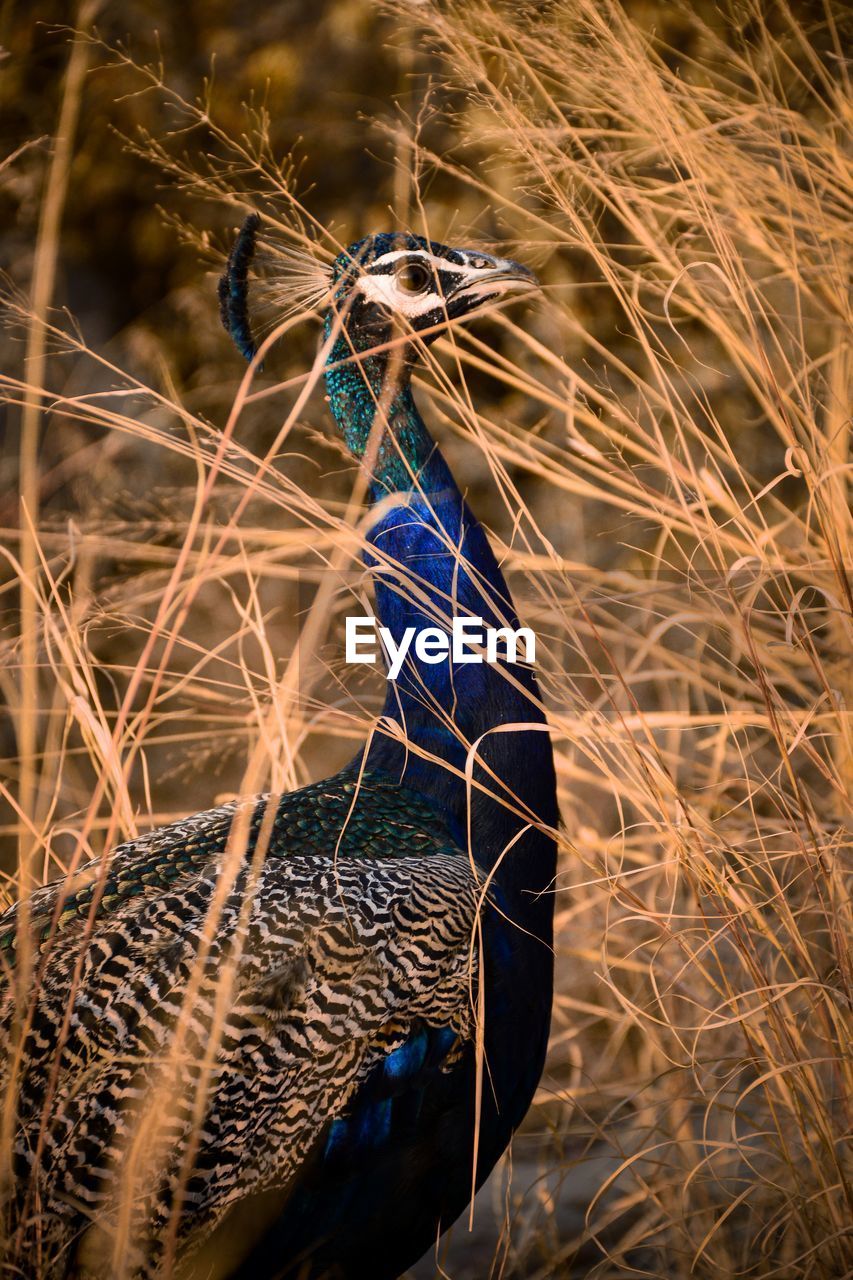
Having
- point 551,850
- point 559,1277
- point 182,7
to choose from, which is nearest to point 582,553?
point 551,850

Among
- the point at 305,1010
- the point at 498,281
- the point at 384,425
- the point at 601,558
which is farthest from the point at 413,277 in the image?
the point at 601,558

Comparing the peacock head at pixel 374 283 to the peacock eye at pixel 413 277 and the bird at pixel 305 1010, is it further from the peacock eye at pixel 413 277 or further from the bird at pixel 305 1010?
the bird at pixel 305 1010

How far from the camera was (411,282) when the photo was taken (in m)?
1.74

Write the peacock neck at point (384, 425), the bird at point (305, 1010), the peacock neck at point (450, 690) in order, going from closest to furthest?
the bird at point (305, 1010)
the peacock neck at point (450, 690)
the peacock neck at point (384, 425)

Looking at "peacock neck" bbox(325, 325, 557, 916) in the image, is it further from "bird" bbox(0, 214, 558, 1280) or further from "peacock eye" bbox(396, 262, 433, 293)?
"peacock eye" bbox(396, 262, 433, 293)

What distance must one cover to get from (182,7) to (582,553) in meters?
1.81

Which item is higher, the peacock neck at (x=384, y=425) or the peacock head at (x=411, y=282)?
the peacock head at (x=411, y=282)

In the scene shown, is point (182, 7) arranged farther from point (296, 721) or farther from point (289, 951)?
point (289, 951)

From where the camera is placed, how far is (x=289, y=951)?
1255 mm

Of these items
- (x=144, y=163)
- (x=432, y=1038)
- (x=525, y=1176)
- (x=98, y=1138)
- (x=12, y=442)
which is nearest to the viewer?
(x=98, y=1138)

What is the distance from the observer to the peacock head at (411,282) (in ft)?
5.63

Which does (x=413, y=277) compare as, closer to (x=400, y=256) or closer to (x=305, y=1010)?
(x=400, y=256)

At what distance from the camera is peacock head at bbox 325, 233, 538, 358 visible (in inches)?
67.6

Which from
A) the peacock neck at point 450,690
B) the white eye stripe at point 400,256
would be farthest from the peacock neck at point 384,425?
the white eye stripe at point 400,256
